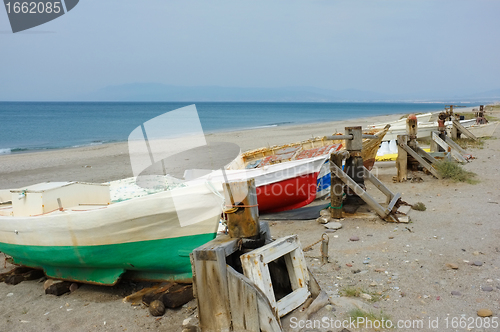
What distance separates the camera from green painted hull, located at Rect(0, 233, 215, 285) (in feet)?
17.4

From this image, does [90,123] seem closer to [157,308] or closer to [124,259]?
[124,259]

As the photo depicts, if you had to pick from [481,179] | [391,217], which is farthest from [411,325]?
[481,179]

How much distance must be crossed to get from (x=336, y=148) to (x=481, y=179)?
385 centimetres

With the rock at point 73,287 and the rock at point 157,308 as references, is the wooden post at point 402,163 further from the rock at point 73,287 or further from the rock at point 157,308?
the rock at point 73,287

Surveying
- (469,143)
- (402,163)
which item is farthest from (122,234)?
(469,143)

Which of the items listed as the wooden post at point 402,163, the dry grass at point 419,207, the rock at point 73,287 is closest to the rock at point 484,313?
Answer: the dry grass at point 419,207

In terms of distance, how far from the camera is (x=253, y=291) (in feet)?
11.7

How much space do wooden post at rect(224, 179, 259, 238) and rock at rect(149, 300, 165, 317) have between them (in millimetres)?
1359

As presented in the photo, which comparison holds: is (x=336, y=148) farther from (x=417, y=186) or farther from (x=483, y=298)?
(x=483, y=298)

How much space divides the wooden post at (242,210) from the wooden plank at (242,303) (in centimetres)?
55

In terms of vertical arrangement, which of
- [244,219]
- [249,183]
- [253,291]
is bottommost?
[253,291]

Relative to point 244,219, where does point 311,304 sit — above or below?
below

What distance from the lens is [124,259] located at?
539 centimetres

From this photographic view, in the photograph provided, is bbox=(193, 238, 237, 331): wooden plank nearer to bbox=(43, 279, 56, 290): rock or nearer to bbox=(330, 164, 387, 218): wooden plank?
bbox=(43, 279, 56, 290): rock
